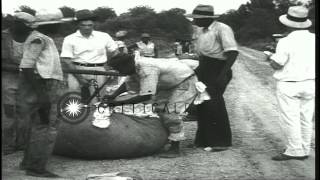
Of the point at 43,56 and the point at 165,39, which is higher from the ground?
the point at 43,56

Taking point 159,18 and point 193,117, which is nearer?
point 193,117

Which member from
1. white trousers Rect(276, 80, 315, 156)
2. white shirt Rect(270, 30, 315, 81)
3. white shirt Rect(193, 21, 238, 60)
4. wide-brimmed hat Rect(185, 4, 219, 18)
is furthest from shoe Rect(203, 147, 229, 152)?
wide-brimmed hat Rect(185, 4, 219, 18)

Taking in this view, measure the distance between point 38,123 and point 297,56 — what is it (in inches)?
112

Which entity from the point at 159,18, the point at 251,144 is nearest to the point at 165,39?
the point at 159,18

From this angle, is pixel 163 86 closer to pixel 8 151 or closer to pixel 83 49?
pixel 83 49

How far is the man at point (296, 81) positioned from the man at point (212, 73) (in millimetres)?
853

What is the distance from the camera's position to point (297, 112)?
264 inches

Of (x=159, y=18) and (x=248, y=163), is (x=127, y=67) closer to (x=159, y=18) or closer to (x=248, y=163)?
(x=248, y=163)

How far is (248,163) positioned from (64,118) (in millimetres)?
2178

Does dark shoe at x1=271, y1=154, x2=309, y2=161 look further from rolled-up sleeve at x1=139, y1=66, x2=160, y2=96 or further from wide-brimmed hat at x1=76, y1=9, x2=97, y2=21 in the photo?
wide-brimmed hat at x1=76, y1=9, x2=97, y2=21

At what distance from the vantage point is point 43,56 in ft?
21.0

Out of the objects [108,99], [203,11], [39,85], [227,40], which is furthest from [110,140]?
[203,11]

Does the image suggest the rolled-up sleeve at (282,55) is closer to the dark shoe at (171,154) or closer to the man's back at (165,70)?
the man's back at (165,70)

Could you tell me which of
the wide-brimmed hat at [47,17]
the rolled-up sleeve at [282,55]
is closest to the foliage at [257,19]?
the rolled-up sleeve at [282,55]
